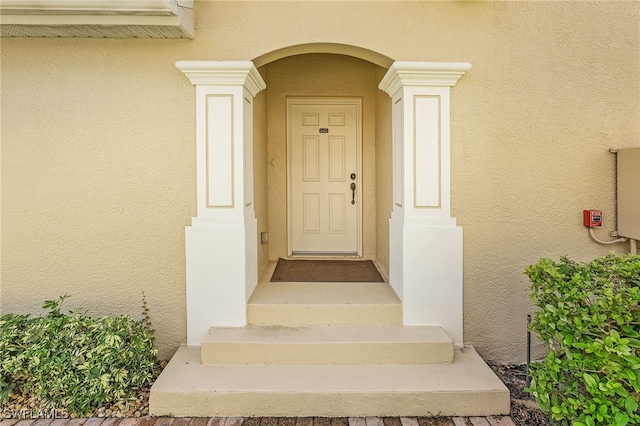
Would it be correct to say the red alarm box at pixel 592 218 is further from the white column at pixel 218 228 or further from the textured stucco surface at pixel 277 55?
the white column at pixel 218 228

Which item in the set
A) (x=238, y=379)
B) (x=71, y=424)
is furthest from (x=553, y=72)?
(x=71, y=424)

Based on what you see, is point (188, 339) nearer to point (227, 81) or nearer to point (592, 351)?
point (227, 81)

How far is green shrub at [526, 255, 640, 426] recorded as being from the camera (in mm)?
2062

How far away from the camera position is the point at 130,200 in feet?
11.2

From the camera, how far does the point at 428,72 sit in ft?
11.0

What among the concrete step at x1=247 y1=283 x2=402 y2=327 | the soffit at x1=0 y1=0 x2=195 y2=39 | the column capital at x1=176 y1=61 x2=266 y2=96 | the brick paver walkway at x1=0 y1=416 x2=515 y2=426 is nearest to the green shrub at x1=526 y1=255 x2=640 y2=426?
the brick paver walkway at x1=0 y1=416 x2=515 y2=426

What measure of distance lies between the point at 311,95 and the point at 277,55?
1679 mm

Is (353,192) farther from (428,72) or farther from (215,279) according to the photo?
(215,279)

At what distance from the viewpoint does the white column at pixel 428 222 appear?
341cm

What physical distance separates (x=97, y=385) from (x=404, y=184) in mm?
2703

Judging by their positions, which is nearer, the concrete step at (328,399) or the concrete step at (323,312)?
the concrete step at (328,399)

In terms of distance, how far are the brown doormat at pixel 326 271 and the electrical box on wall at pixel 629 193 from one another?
7.06 ft

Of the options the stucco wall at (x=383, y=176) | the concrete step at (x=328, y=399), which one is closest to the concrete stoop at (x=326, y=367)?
the concrete step at (x=328, y=399)

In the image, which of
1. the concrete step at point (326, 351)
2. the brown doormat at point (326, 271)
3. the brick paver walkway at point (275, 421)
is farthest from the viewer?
the brown doormat at point (326, 271)
